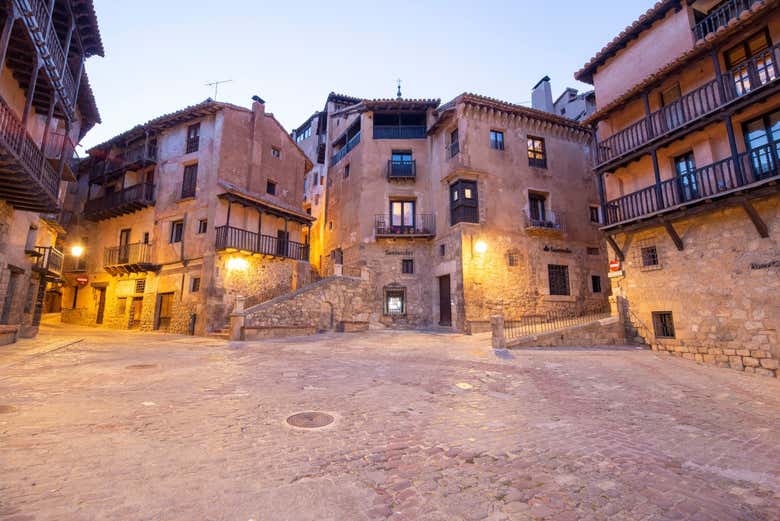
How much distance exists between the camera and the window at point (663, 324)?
42.0ft

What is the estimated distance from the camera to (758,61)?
1082cm

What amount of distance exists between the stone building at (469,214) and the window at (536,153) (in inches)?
2.7

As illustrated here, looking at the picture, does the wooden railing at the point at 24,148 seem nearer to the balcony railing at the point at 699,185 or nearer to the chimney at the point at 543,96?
the balcony railing at the point at 699,185

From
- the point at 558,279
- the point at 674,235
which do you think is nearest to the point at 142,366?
the point at 674,235

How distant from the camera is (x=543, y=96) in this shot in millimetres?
28688

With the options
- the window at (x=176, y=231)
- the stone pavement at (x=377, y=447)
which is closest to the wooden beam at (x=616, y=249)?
the stone pavement at (x=377, y=447)

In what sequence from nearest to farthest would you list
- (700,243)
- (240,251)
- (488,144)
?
(700,243) < (240,251) < (488,144)

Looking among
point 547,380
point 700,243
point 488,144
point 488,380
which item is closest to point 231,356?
point 488,380

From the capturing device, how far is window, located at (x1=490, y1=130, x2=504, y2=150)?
2103cm

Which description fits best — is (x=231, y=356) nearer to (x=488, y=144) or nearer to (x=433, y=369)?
(x=433, y=369)

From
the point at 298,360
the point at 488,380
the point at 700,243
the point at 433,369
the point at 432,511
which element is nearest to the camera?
the point at 432,511

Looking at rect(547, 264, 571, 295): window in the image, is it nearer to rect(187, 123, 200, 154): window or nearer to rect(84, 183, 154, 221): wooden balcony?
rect(187, 123, 200, 154): window

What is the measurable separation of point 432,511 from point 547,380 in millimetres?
5911

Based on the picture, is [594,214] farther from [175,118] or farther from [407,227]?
[175,118]
